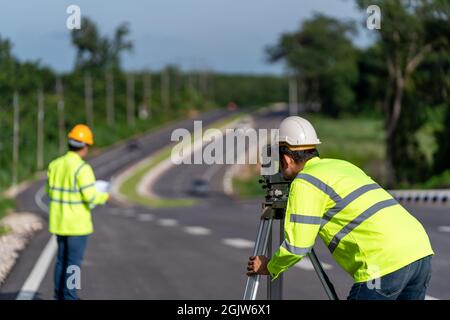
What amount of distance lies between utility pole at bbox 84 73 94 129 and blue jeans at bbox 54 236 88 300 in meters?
112

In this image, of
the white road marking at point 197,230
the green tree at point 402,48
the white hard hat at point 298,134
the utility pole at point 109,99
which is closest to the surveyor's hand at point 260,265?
the white hard hat at point 298,134

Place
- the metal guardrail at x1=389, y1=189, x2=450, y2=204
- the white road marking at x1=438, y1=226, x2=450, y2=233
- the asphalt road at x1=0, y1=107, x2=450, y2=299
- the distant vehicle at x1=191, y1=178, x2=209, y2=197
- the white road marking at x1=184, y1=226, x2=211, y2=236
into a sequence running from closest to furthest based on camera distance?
the asphalt road at x1=0, y1=107, x2=450, y2=299 < the white road marking at x1=438, y1=226, x2=450, y2=233 < the white road marking at x1=184, y1=226, x2=211, y2=236 < the metal guardrail at x1=389, y1=189, x2=450, y2=204 < the distant vehicle at x1=191, y1=178, x2=209, y2=197

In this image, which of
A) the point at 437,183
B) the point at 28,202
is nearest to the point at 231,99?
the point at 28,202

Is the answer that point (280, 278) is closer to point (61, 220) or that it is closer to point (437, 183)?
point (61, 220)

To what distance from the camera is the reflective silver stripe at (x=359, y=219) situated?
210 inches

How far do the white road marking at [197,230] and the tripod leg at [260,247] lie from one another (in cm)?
1609

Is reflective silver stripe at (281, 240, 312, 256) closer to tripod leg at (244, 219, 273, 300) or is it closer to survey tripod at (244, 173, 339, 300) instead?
survey tripod at (244, 173, 339, 300)

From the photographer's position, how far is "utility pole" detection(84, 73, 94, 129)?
12318 cm

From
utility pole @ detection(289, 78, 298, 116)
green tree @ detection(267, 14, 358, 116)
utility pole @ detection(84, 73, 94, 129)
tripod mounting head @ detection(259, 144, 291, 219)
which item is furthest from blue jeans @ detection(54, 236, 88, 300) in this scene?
utility pole @ detection(289, 78, 298, 116)

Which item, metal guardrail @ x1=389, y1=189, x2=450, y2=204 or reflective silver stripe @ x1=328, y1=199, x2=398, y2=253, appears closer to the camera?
reflective silver stripe @ x1=328, y1=199, x2=398, y2=253

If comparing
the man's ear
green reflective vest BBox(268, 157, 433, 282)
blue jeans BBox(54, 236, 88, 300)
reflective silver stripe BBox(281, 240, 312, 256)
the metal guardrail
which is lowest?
the metal guardrail

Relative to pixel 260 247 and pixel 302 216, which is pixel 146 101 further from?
pixel 302 216

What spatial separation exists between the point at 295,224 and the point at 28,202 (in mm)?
63699

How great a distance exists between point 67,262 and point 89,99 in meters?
118
